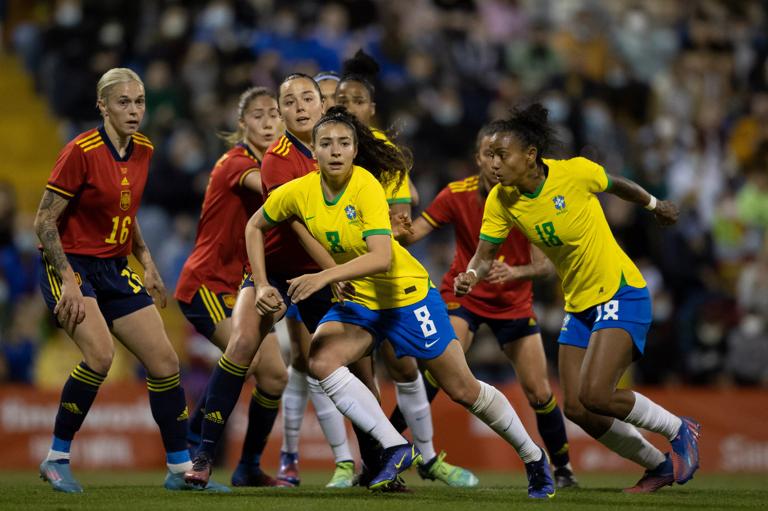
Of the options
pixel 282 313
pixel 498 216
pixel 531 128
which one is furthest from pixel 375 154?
pixel 282 313

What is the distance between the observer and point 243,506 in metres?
6.43

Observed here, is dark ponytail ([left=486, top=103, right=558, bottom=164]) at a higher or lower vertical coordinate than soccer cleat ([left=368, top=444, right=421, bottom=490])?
higher

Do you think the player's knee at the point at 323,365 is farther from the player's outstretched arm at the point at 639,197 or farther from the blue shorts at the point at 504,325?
the player's outstretched arm at the point at 639,197

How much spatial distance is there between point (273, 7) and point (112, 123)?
381 inches

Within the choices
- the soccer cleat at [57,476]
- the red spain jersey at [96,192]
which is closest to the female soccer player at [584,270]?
the red spain jersey at [96,192]

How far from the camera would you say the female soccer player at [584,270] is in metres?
7.29

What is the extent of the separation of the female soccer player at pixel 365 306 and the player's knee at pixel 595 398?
43cm

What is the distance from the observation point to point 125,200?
→ 7.38m

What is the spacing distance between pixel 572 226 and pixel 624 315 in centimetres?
61

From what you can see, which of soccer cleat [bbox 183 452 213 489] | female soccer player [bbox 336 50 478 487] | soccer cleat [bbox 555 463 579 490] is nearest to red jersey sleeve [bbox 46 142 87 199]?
soccer cleat [bbox 183 452 213 489]

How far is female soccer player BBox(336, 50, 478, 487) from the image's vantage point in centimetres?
796

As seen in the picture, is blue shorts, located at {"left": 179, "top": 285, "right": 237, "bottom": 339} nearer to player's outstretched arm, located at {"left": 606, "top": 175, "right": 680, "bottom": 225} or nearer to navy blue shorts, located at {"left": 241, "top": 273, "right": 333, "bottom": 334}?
navy blue shorts, located at {"left": 241, "top": 273, "right": 333, "bottom": 334}

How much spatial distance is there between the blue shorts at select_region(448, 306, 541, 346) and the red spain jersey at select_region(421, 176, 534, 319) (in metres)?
0.03

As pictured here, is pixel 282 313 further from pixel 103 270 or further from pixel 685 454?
pixel 685 454
